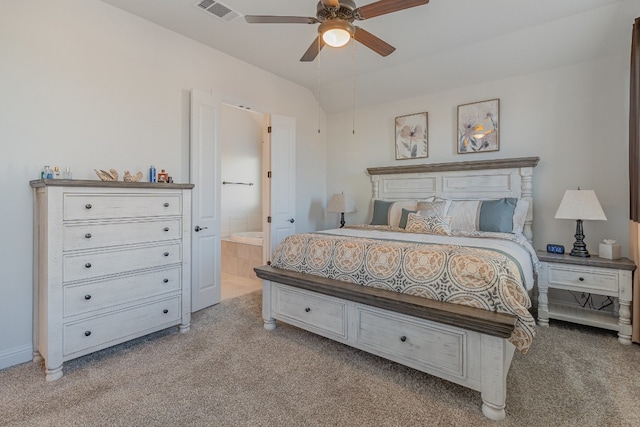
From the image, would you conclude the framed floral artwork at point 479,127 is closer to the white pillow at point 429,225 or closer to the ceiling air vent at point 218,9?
the white pillow at point 429,225

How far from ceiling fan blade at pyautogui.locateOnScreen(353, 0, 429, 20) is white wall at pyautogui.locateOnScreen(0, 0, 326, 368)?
2.01m

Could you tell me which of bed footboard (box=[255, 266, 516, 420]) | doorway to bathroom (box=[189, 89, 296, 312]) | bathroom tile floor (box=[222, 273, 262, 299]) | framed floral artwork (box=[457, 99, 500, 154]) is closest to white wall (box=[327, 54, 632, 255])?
framed floral artwork (box=[457, 99, 500, 154])

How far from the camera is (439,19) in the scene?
2.84 metres

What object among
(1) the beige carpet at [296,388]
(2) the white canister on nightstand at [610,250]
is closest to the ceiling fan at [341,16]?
(1) the beige carpet at [296,388]

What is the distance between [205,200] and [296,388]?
7.12ft

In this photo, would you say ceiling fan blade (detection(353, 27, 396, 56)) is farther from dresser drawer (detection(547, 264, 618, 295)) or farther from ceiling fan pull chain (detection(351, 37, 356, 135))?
dresser drawer (detection(547, 264, 618, 295))

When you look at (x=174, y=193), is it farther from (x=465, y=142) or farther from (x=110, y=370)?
Answer: (x=465, y=142)

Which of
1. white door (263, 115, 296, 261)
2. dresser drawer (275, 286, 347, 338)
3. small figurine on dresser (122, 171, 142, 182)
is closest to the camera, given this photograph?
dresser drawer (275, 286, 347, 338)

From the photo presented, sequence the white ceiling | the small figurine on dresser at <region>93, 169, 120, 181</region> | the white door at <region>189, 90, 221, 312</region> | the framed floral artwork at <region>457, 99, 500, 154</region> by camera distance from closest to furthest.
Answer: the small figurine on dresser at <region>93, 169, 120, 181</region>
the white ceiling
the white door at <region>189, 90, 221, 312</region>
the framed floral artwork at <region>457, 99, 500, 154</region>

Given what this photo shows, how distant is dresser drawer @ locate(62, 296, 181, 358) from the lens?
2.12 meters

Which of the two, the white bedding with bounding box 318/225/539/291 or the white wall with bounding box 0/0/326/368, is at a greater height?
the white wall with bounding box 0/0/326/368

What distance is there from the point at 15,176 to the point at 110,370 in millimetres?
1509

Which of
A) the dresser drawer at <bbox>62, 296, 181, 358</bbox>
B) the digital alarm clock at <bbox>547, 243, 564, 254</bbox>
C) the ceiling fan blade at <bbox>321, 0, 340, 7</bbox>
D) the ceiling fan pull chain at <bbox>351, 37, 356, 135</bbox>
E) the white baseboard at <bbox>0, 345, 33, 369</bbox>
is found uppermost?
Result: the ceiling fan pull chain at <bbox>351, 37, 356, 135</bbox>

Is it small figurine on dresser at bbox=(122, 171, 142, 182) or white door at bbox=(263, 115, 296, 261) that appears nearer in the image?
small figurine on dresser at bbox=(122, 171, 142, 182)
